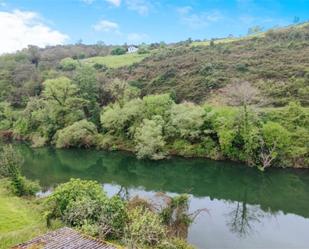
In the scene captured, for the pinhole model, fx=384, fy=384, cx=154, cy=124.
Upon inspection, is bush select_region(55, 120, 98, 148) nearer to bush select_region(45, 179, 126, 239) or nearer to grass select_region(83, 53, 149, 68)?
bush select_region(45, 179, 126, 239)

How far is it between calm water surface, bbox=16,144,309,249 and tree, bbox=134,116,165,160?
1141mm

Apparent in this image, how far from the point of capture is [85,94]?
63312 mm

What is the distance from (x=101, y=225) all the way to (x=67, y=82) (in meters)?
43.8

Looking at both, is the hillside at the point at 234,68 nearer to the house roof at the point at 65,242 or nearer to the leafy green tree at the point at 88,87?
the leafy green tree at the point at 88,87

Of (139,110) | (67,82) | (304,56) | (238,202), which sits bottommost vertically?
(238,202)

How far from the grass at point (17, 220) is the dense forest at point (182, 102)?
2125 centimetres

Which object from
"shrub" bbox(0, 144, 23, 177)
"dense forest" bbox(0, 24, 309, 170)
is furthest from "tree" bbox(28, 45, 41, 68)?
"shrub" bbox(0, 144, 23, 177)

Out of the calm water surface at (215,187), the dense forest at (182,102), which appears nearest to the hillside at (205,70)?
the dense forest at (182,102)

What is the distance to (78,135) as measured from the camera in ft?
177

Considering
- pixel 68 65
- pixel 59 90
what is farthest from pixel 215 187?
pixel 68 65

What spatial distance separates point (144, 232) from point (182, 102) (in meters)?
43.1

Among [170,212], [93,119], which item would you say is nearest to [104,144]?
[93,119]

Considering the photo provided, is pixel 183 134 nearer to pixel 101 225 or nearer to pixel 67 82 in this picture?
pixel 67 82

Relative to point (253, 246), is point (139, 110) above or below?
above
